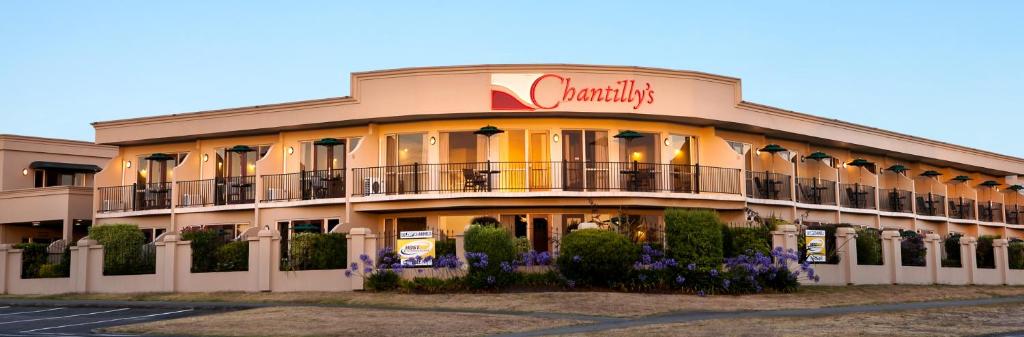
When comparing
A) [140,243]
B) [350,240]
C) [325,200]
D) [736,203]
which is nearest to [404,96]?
[325,200]

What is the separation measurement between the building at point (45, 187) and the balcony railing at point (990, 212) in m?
38.2

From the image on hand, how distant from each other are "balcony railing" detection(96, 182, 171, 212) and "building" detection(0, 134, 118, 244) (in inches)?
65.3

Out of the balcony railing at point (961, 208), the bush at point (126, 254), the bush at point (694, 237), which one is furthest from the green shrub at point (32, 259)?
the balcony railing at point (961, 208)

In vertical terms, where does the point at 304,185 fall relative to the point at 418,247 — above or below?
above

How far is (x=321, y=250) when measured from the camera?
29.7 m

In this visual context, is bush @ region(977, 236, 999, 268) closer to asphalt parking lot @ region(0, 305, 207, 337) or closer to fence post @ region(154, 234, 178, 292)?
fence post @ region(154, 234, 178, 292)

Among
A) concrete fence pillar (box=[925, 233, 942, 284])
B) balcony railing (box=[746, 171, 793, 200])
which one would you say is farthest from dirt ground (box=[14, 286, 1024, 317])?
balcony railing (box=[746, 171, 793, 200])

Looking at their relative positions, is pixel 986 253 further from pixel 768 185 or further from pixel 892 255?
pixel 768 185

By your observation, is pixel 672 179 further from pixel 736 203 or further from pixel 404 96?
pixel 404 96

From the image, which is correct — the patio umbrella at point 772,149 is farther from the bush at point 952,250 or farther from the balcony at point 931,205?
the balcony at point 931,205

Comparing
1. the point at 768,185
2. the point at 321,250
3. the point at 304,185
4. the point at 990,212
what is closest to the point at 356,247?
the point at 321,250

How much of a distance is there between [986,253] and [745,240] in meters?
13.5

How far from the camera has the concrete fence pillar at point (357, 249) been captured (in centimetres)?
2903

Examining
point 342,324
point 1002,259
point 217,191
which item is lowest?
point 342,324
